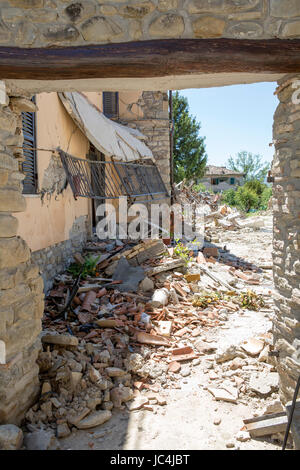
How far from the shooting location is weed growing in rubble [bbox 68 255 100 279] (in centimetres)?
589

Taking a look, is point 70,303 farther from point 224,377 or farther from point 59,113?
point 59,113

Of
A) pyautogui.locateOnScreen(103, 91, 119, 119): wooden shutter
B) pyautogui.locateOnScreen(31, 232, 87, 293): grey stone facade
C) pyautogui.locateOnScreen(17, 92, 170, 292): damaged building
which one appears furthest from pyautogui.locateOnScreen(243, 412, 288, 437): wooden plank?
pyautogui.locateOnScreen(103, 91, 119, 119): wooden shutter

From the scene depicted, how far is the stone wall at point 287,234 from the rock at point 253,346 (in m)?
0.83

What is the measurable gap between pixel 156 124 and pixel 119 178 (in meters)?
3.53

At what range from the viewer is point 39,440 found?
243 cm

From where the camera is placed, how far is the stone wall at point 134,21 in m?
2.32

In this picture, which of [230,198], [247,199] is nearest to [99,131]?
[247,199]

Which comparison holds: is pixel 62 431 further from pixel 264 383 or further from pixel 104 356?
pixel 264 383

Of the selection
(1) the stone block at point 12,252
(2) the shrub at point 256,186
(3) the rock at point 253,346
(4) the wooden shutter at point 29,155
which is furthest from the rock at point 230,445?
(2) the shrub at point 256,186

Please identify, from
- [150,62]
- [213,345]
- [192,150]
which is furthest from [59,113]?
[192,150]

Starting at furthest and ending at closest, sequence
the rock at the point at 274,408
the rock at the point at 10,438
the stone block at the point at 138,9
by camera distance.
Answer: the rock at the point at 274,408 < the stone block at the point at 138,9 < the rock at the point at 10,438

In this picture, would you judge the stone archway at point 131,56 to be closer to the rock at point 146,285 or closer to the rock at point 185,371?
the rock at point 185,371

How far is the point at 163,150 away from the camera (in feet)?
31.0

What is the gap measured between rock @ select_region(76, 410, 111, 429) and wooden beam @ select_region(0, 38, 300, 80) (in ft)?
9.23
